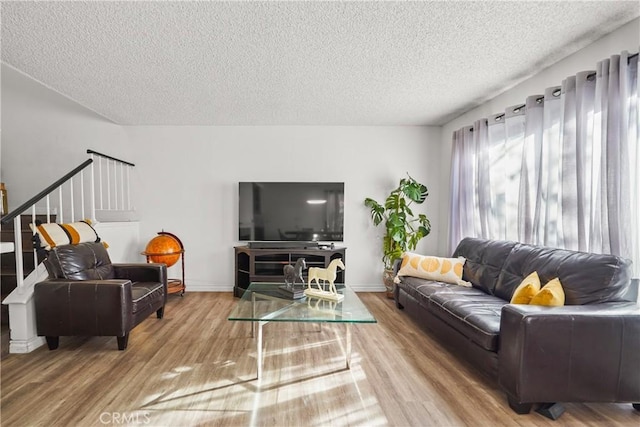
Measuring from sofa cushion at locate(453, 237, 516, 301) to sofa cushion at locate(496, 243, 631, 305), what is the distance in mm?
211

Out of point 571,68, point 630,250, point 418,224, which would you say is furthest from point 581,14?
point 418,224

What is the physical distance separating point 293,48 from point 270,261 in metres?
2.88

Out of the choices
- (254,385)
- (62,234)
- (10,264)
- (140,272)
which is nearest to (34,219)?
(62,234)

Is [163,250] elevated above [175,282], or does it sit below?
above

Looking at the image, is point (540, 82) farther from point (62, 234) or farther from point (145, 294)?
point (62, 234)

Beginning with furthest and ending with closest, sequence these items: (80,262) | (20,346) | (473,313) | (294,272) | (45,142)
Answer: (45,142)
(80,262)
(294,272)
(20,346)
(473,313)

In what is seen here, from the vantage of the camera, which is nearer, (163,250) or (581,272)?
(581,272)

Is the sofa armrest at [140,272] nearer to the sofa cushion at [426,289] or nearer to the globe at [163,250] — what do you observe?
the globe at [163,250]

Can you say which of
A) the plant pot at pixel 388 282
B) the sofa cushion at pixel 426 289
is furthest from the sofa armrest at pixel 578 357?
the plant pot at pixel 388 282

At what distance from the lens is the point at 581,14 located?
6.88 ft

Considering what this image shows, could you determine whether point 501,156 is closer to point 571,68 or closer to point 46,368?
point 571,68

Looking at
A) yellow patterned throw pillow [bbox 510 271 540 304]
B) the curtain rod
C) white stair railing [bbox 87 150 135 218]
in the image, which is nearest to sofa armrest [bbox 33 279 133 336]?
white stair railing [bbox 87 150 135 218]

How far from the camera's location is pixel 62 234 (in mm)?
3016

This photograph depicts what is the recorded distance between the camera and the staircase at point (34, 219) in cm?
269
